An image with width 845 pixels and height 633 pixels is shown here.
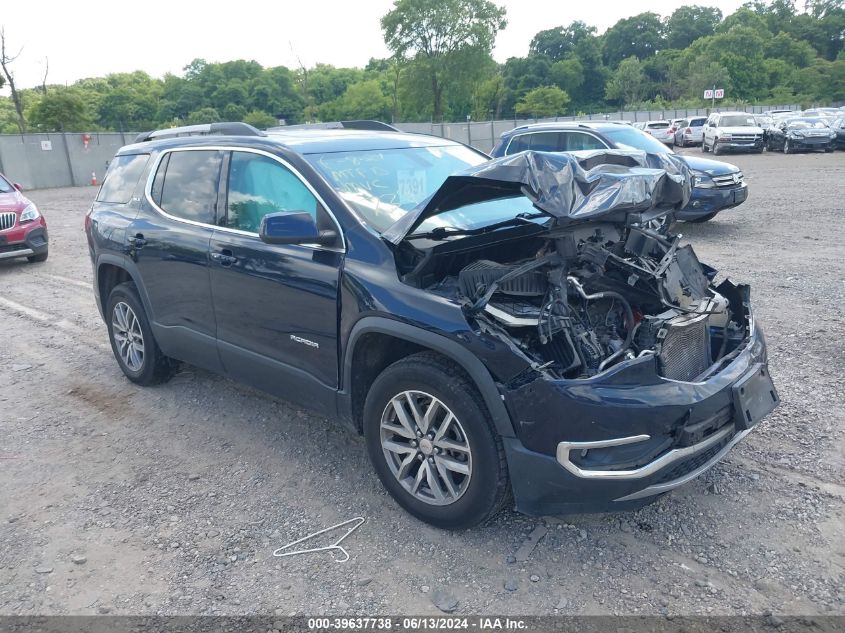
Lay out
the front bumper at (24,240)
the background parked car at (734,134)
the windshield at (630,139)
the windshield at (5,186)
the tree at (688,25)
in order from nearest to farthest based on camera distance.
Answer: the windshield at (630,139) < the front bumper at (24,240) < the windshield at (5,186) < the background parked car at (734,134) < the tree at (688,25)

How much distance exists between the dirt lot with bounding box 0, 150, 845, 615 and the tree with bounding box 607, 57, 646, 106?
94230 mm

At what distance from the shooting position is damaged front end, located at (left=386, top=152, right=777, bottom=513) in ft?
9.52

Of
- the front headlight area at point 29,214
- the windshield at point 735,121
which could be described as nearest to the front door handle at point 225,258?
the front headlight area at point 29,214

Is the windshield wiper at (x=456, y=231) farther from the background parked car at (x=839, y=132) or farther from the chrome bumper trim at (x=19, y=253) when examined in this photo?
the background parked car at (x=839, y=132)

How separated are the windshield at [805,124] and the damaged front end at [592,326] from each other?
2953 centimetres

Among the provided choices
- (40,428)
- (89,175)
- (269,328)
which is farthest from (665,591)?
(89,175)

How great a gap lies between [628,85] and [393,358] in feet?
319

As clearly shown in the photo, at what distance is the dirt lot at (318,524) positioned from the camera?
299 cm

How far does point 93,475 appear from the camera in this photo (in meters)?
4.22

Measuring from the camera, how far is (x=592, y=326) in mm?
3373

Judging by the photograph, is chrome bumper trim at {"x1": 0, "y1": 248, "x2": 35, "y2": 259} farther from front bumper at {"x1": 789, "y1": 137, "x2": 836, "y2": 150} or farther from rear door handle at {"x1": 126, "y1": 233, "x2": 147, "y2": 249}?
front bumper at {"x1": 789, "y1": 137, "x2": 836, "y2": 150}

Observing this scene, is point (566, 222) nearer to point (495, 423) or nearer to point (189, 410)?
point (495, 423)

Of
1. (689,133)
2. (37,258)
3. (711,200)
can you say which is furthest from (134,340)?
(689,133)

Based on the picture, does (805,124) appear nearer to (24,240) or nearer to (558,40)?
(24,240)
